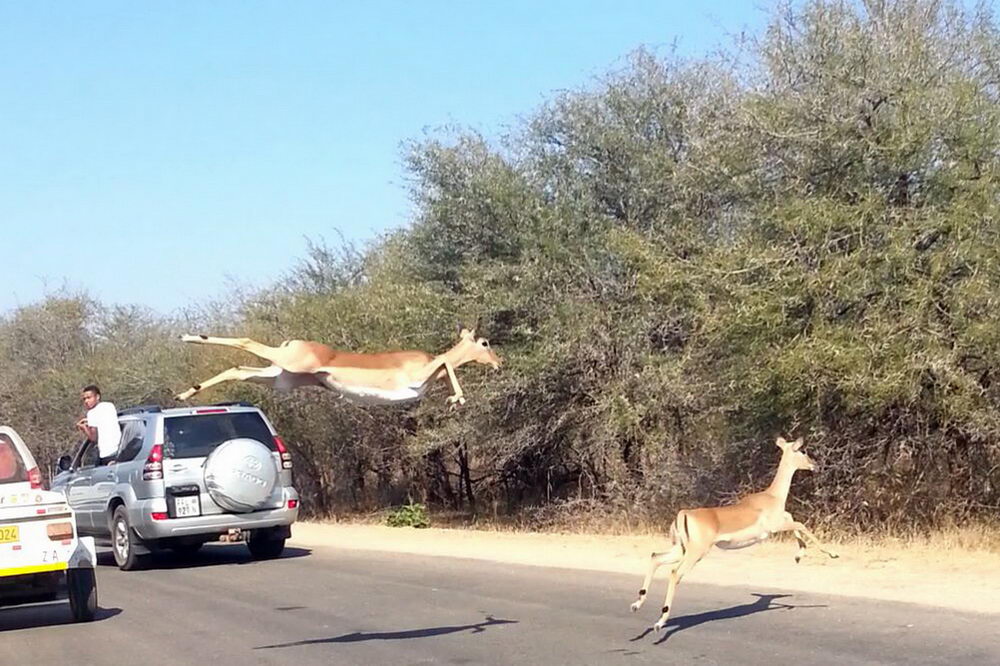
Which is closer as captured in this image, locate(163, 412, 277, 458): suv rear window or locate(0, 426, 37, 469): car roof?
locate(0, 426, 37, 469): car roof

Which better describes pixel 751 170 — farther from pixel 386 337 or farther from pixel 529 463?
pixel 529 463

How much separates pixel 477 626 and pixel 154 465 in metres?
6.84

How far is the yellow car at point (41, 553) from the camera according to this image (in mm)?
11555

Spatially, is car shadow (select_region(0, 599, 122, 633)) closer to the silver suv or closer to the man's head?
the man's head

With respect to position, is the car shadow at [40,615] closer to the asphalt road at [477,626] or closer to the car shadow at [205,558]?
the asphalt road at [477,626]

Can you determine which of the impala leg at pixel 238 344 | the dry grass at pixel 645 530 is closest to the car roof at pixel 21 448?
the impala leg at pixel 238 344

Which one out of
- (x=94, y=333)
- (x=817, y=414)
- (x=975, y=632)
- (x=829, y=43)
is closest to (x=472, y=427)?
(x=817, y=414)

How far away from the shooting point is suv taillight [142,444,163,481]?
16.3 metres

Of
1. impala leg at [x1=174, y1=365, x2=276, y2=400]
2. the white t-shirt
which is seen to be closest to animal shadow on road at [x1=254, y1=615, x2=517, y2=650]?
the white t-shirt

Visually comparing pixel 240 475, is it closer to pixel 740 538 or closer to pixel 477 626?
pixel 477 626

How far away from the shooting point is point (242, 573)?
52.3 feet

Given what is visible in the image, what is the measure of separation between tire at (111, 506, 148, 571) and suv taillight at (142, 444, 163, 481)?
2.64 feet

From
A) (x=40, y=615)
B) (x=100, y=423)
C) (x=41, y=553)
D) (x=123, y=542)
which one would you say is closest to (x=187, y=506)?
(x=123, y=542)

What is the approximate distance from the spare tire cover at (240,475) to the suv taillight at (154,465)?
2.08 ft
